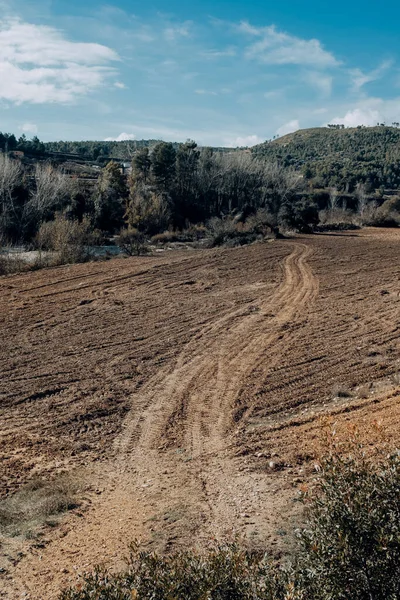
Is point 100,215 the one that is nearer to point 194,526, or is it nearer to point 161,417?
point 161,417

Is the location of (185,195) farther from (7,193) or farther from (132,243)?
(132,243)

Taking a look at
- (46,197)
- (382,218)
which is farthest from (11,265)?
(382,218)

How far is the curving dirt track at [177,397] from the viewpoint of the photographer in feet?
22.0

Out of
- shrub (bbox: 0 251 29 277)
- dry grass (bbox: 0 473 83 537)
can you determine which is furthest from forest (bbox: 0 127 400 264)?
dry grass (bbox: 0 473 83 537)

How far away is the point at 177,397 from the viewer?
1096 cm

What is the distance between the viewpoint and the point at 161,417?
32.8 ft

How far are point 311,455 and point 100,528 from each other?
3202 mm

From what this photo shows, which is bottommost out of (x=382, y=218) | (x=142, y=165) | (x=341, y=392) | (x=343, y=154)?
(x=341, y=392)

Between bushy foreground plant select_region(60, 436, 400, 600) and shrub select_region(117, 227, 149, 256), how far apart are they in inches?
1133

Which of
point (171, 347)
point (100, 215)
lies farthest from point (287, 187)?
point (171, 347)

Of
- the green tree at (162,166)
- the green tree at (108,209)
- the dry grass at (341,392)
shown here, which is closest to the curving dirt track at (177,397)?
the dry grass at (341,392)

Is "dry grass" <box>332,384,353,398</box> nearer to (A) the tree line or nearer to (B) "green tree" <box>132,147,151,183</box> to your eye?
(A) the tree line

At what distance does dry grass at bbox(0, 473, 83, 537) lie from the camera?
22.2ft

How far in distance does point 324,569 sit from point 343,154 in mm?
119233
